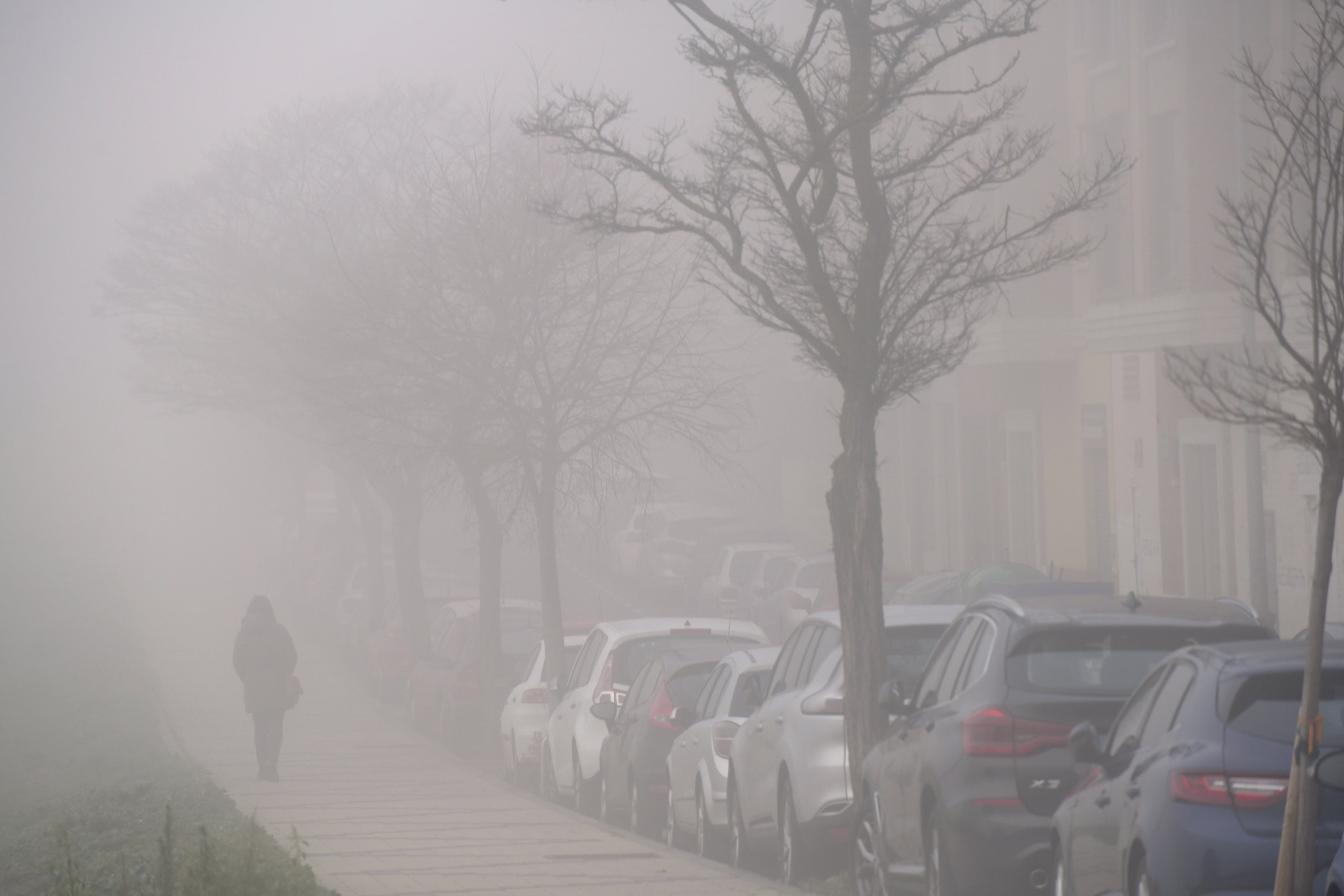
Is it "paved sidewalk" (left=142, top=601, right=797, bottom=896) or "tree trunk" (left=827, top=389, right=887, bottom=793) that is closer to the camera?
"tree trunk" (left=827, top=389, right=887, bottom=793)

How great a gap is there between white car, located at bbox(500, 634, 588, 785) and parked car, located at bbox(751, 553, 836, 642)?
26.5 feet

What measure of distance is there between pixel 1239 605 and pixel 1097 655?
0.84 meters

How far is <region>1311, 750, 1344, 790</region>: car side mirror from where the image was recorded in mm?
4613

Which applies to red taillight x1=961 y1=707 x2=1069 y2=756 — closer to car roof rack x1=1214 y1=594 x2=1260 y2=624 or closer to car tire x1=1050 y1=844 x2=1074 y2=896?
car tire x1=1050 y1=844 x2=1074 y2=896

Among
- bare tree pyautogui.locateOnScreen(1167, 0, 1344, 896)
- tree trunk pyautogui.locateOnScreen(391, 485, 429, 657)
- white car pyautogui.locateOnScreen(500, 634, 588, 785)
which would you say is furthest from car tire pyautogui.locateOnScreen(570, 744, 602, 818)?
tree trunk pyautogui.locateOnScreen(391, 485, 429, 657)

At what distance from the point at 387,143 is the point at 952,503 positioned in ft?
51.1

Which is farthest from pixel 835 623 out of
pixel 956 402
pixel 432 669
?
pixel 956 402

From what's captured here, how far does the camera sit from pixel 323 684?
29609 mm

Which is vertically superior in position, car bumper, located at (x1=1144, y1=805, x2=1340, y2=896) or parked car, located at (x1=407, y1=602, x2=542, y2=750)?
car bumper, located at (x1=1144, y1=805, x2=1340, y2=896)

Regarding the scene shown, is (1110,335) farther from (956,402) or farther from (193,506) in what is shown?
(193,506)

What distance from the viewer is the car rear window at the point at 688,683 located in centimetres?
1354

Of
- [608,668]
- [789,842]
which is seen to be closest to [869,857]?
[789,842]

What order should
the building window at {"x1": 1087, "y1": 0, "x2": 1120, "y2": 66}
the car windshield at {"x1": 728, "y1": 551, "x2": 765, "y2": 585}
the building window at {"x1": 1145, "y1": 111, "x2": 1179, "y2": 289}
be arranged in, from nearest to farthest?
the building window at {"x1": 1145, "y1": 111, "x2": 1179, "y2": 289} < the building window at {"x1": 1087, "y1": 0, "x2": 1120, "y2": 66} < the car windshield at {"x1": 728, "y1": 551, "x2": 765, "y2": 585}

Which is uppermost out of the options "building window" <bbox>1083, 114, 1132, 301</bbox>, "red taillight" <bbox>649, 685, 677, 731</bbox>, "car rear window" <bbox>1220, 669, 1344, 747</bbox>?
"building window" <bbox>1083, 114, 1132, 301</bbox>
